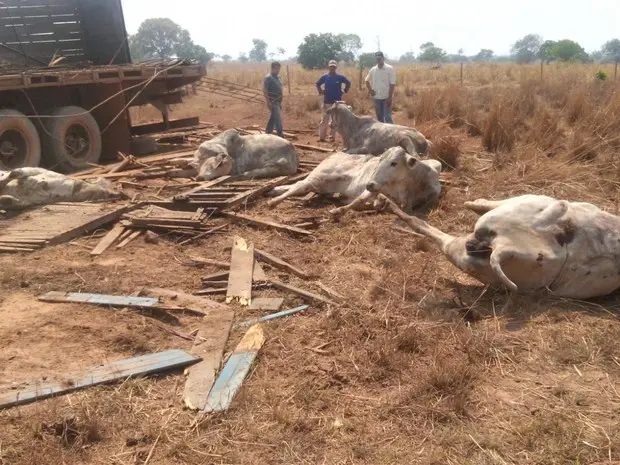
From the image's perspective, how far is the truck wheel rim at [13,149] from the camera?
377 inches

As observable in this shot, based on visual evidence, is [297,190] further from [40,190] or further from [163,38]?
[163,38]

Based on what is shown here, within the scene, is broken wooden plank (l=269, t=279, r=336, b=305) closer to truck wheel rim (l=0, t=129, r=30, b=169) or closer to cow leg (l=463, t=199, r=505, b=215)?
cow leg (l=463, t=199, r=505, b=215)

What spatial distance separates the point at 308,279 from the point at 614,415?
2844 millimetres

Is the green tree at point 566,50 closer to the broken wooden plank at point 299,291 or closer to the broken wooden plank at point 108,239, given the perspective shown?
the broken wooden plank at point 108,239

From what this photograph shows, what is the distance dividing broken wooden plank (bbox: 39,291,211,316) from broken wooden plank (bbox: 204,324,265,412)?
674 mm

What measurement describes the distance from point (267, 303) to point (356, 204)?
2.96 metres

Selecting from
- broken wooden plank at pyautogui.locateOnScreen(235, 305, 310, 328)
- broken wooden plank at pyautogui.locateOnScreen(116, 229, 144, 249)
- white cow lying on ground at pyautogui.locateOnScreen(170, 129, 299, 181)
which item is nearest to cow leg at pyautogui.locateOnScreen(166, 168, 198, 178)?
white cow lying on ground at pyautogui.locateOnScreen(170, 129, 299, 181)

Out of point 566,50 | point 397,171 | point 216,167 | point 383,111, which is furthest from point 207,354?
point 566,50

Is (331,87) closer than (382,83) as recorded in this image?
No

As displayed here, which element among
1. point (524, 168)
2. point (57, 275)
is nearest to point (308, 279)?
point (57, 275)

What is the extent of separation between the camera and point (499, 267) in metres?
4.38

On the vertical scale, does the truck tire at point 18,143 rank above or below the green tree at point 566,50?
above

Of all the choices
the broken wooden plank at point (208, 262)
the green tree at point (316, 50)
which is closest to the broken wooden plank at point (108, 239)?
the broken wooden plank at point (208, 262)

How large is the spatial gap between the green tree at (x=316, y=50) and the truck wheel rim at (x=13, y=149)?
36.0 meters
